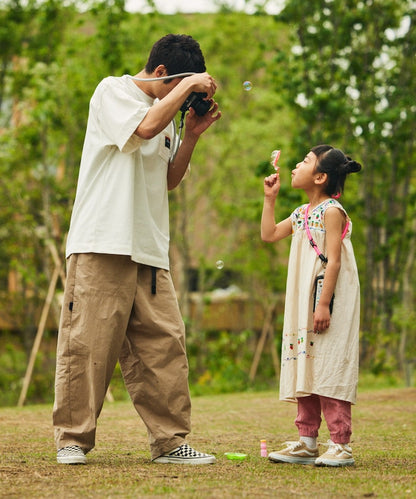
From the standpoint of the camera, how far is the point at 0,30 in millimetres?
15398

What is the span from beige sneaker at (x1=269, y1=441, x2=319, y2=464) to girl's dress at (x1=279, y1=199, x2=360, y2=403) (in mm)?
248

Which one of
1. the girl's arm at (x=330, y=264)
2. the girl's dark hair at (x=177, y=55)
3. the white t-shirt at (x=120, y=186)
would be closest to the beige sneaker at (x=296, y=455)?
the girl's arm at (x=330, y=264)

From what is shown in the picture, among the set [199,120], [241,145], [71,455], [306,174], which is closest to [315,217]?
[306,174]

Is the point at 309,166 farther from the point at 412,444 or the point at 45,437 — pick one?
the point at 45,437

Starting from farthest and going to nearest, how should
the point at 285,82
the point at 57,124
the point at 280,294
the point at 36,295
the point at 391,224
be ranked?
1. the point at 280,294
2. the point at 36,295
3. the point at 57,124
4. the point at 391,224
5. the point at 285,82

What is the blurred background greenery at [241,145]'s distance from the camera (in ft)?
41.9

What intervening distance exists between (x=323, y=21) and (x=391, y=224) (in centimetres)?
343

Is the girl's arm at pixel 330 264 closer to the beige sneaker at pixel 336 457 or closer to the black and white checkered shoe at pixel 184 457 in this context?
the beige sneaker at pixel 336 457

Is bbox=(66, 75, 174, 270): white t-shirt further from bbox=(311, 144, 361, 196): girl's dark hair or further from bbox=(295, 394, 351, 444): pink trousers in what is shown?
bbox=(295, 394, 351, 444): pink trousers

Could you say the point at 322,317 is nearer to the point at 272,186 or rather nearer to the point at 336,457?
the point at 336,457

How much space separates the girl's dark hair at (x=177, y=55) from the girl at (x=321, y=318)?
786 millimetres

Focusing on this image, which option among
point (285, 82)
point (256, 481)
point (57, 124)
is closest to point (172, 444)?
point (256, 481)

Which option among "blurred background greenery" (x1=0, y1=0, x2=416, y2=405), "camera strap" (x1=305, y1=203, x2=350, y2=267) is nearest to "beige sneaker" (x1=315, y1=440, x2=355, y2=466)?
"camera strap" (x1=305, y1=203, x2=350, y2=267)

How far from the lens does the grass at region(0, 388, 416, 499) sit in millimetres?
3234
